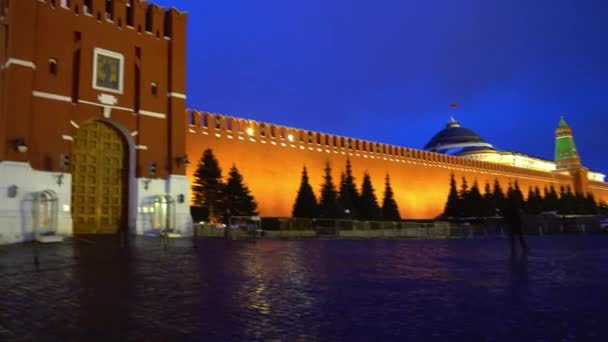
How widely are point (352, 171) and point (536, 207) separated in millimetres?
15692

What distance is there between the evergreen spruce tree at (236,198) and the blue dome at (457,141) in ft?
134

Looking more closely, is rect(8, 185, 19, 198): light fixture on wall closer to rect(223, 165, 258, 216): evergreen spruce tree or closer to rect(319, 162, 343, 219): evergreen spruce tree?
rect(223, 165, 258, 216): evergreen spruce tree

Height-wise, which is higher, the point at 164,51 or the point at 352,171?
the point at 164,51

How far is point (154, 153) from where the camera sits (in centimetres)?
1581

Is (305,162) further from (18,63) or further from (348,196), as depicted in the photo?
(18,63)

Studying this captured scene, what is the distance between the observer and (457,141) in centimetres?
5803

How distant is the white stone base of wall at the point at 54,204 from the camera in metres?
12.5

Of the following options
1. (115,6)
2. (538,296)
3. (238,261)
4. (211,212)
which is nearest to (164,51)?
(115,6)

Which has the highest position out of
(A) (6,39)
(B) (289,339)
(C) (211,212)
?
(A) (6,39)

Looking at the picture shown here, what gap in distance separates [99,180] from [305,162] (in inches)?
491

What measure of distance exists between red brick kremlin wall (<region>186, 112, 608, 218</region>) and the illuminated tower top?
71.0 ft

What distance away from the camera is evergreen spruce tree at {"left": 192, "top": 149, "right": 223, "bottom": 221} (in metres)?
19.6

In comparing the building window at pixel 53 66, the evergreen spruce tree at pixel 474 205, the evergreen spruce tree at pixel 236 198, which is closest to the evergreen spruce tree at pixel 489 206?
the evergreen spruce tree at pixel 474 205

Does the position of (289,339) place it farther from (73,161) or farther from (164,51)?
(164,51)
